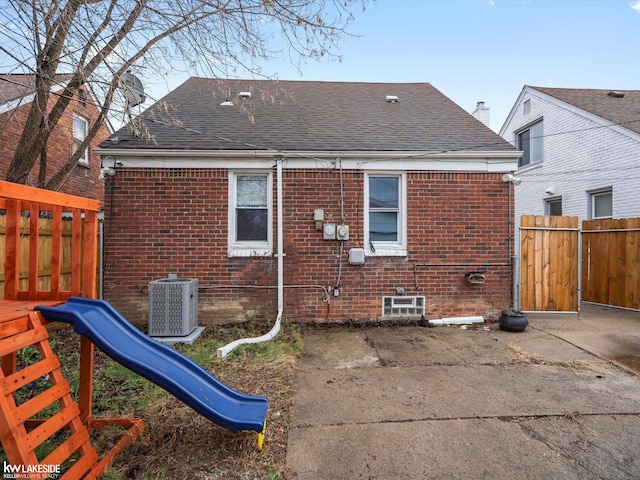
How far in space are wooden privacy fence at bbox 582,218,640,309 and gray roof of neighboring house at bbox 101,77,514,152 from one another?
12.2 feet

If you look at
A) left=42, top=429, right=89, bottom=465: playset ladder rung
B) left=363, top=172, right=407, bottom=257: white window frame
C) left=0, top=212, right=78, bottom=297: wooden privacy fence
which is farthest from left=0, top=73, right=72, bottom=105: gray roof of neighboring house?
left=363, top=172, right=407, bottom=257: white window frame

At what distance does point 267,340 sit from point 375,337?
176 centimetres

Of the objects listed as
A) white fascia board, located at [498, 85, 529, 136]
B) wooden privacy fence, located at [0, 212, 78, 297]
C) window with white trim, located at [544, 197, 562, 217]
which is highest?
white fascia board, located at [498, 85, 529, 136]

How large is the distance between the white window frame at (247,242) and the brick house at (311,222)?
0.02 meters

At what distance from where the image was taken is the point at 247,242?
6.23m

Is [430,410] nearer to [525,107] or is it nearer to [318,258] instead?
[318,258]

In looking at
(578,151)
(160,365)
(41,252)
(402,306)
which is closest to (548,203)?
(578,151)

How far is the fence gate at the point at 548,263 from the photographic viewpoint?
6.33 meters

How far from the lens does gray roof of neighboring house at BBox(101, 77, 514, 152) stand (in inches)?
243

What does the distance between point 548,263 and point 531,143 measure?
25.6ft

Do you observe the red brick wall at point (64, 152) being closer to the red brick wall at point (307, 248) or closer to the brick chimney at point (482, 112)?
the red brick wall at point (307, 248)

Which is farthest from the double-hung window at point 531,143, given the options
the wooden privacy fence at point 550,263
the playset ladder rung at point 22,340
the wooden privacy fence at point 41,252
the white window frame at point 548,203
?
the playset ladder rung at point 22,340

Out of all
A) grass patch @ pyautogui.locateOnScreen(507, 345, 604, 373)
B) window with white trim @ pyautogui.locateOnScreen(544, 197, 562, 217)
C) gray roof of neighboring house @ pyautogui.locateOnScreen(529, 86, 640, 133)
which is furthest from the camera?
window with white trim @ pyautogui.locateOnScreen(544, 197, 562, 217)

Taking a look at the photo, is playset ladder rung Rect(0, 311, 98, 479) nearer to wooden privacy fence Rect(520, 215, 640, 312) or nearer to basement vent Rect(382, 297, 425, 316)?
basement vent Rect(382, 297, 425, 316)
